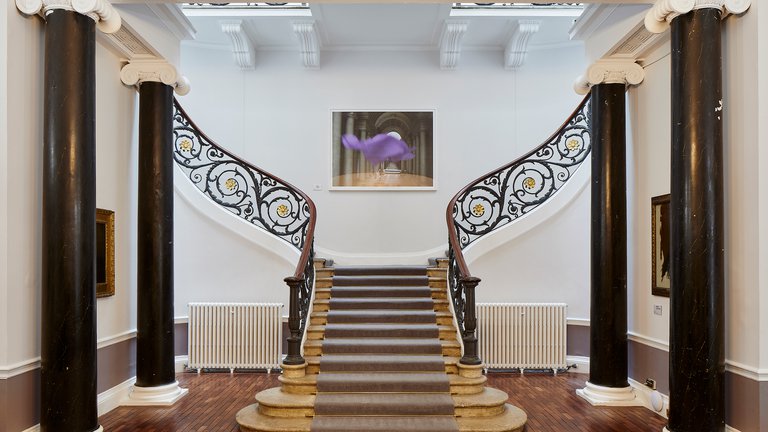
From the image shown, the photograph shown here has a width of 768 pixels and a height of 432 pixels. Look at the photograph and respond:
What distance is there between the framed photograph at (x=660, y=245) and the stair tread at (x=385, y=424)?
8.14 feet

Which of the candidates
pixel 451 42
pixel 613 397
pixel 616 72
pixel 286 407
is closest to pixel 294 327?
pixel 286 407

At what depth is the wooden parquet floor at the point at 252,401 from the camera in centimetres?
621

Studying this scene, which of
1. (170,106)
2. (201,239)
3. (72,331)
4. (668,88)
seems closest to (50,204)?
(72,331)

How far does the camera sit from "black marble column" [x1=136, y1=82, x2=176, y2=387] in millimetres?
7285

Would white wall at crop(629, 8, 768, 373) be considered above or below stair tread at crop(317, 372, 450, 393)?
above

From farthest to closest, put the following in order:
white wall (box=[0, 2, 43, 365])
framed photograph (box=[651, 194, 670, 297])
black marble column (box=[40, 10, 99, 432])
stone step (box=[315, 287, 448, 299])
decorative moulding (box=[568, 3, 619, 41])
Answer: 1. stone step (box=[315, 287, 448, 299])
2. decorative moulding (box=[568, 3, 619, 41])
3. framed photograph (box=[651, 194, 670, 297])
4. black marble column (box=[40, 10, 99, 432])
5. white wall (box=[0, 2, 43, 365])

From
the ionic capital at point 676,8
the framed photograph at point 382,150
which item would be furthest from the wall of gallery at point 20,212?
the framed photograph at point 382,150

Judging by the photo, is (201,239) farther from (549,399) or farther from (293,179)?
(549,399)

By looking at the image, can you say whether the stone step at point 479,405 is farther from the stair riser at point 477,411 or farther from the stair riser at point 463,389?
the stair riser at point 463,389

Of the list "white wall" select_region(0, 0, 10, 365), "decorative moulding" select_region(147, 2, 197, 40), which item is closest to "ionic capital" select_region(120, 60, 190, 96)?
"decorative moulding" select_region(147, 2, 197, 40)

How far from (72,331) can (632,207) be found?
18.6 ft

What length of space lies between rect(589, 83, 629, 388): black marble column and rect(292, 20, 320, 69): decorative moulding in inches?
166

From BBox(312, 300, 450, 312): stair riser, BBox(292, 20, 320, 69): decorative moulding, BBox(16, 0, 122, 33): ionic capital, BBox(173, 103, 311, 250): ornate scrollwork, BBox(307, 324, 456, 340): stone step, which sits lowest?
BBox(307, 324, 456, 340): stone step

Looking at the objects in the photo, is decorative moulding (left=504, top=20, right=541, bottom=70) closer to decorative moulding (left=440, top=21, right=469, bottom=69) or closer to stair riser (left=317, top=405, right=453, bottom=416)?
decorative moulding (left=440, top=21, right=469, bottom=69)
